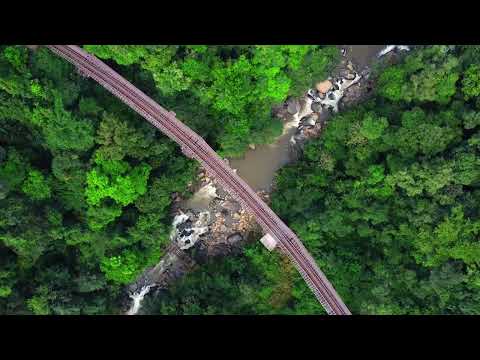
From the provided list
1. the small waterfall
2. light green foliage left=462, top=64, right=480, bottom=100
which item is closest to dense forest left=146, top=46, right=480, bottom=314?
light green foliage left=462, top=64, right=480, bottom=100

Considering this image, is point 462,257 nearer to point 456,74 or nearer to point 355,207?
point 355,207

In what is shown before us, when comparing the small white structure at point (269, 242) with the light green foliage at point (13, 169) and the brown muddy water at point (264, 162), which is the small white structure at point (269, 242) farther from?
the light green foliage at point (13, 169)

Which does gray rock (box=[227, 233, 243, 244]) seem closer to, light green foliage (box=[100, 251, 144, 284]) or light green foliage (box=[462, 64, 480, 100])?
light green foliage (box=[100, 251, 144, 284])

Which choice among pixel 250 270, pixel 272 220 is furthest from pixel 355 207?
pixel 250 270

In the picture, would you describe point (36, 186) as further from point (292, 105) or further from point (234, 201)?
point (292, 105)

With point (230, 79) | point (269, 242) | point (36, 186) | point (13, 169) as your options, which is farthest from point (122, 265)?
point (230, 79)

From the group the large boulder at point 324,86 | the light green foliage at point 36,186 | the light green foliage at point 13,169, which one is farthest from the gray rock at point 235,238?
the light green foliage at point 13,169

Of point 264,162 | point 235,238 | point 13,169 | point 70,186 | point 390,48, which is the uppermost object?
point 390,48
